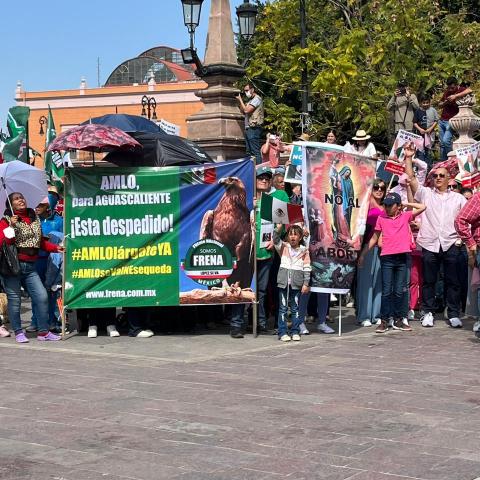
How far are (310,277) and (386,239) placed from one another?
1.04 meters

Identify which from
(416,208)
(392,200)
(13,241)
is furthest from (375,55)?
(13,241)

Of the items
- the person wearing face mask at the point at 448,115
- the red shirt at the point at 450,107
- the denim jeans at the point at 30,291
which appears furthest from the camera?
the red shirt at the point at 450,107

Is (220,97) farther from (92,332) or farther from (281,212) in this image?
(92,332)

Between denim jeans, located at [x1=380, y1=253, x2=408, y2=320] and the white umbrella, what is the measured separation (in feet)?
14.0

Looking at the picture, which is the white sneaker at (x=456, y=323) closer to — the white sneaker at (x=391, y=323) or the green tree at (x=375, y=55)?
the white sneaker at (x=391, y=323)

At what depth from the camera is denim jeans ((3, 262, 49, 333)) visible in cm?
1151

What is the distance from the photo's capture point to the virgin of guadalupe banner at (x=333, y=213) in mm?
11609

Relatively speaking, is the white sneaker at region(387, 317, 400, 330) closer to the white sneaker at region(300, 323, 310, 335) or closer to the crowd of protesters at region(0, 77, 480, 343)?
the crowd of protesters at region(0, 77, 480, 343)

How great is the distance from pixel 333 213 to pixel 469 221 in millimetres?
1554

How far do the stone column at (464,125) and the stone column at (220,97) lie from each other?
3.96 m

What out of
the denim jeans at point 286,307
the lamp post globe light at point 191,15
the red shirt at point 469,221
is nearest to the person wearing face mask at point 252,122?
the lamp post globe light at point 191,15

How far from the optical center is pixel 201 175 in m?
11.7

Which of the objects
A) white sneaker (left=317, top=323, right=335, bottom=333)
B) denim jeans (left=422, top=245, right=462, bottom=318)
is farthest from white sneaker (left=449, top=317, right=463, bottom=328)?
white sneaker (left=317, top=323, right=335, bottom=333)

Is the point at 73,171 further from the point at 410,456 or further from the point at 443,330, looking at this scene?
the point at 410,456
